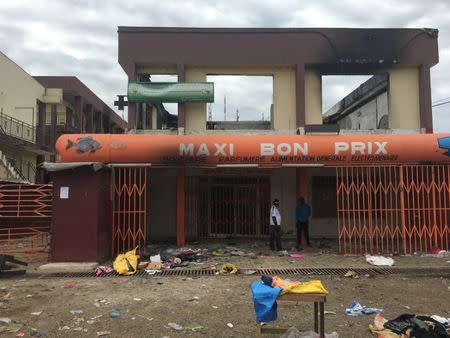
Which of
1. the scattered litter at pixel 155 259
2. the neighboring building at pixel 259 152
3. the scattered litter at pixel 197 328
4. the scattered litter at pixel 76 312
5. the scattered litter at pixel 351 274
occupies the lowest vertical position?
the scattered litter at pixel 197 328

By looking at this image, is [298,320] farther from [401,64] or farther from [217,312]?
[401,64]

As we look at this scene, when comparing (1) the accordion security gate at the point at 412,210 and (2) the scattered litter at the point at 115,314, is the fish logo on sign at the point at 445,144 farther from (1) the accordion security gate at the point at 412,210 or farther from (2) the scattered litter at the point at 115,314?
(2) the scattered litter at the point at 115,314

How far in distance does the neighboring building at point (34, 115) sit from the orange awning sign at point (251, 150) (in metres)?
11.2

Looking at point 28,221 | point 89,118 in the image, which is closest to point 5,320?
point 28,221

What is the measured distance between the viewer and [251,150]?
12141 mm

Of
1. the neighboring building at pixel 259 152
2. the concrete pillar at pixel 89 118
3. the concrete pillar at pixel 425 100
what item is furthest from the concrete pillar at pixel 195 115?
the concrete pillar at pixel 89 118

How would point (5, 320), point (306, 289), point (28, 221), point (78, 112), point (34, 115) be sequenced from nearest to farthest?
1. point (306, 289)
2. point (5, 320)
3. point (28, 221)
4. point (34, 115)
5. point (78, 112)

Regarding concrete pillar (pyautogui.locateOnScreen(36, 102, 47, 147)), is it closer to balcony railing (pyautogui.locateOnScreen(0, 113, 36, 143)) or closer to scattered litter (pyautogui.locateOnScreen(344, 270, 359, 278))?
balcony railing (pyautogui.locateOnScreen(0, 113, 36, 143))

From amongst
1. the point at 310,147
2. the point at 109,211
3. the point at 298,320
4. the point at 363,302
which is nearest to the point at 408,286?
the point at 363,302

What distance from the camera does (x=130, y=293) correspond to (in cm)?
785

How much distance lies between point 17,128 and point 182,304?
68.9ft

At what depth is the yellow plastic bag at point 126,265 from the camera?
9516 millimetres

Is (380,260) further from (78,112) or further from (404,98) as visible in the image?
(78,112)

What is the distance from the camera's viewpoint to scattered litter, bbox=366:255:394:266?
34.0ft
